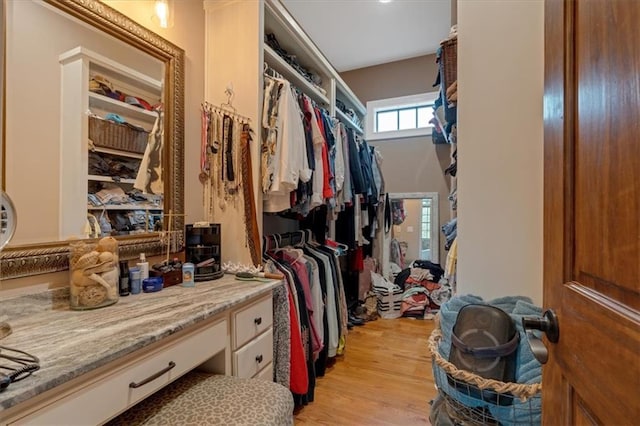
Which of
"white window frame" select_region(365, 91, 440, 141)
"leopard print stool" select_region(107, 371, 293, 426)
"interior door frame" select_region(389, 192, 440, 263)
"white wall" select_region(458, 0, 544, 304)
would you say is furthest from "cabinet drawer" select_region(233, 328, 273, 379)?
"white window frame" select_region(365, 91, 440, 141)

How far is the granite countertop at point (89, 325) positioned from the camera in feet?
2.41

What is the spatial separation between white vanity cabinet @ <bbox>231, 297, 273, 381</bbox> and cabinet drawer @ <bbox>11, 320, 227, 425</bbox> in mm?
155

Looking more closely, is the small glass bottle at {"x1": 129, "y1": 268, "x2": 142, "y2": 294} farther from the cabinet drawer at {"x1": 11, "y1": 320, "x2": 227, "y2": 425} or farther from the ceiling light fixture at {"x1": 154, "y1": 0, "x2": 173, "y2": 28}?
the ceiling light fixture at {"x1": 154, "y1": 0, "x2": 173, "y2": 28}

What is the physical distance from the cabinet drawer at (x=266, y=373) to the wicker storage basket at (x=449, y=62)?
1708mm

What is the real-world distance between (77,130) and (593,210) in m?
1.72

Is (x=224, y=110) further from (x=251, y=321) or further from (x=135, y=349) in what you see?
(x=135, y=349)

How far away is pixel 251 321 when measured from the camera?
145 centimetres

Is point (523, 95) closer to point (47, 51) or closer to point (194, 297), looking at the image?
point (194, 297)

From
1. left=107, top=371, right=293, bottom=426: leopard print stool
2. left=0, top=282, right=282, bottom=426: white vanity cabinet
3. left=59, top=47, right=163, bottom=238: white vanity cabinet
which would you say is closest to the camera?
left=0, top=282, right=282, bottom=426: white vanity cabinet

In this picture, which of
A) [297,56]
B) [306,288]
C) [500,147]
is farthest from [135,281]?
[297,56]

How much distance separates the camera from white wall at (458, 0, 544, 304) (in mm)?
1216

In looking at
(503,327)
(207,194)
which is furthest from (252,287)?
(503,327)

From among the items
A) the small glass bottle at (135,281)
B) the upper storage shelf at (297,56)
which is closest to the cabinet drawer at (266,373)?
the small glass bottle at (135,281)

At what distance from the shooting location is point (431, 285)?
12.4 feet
